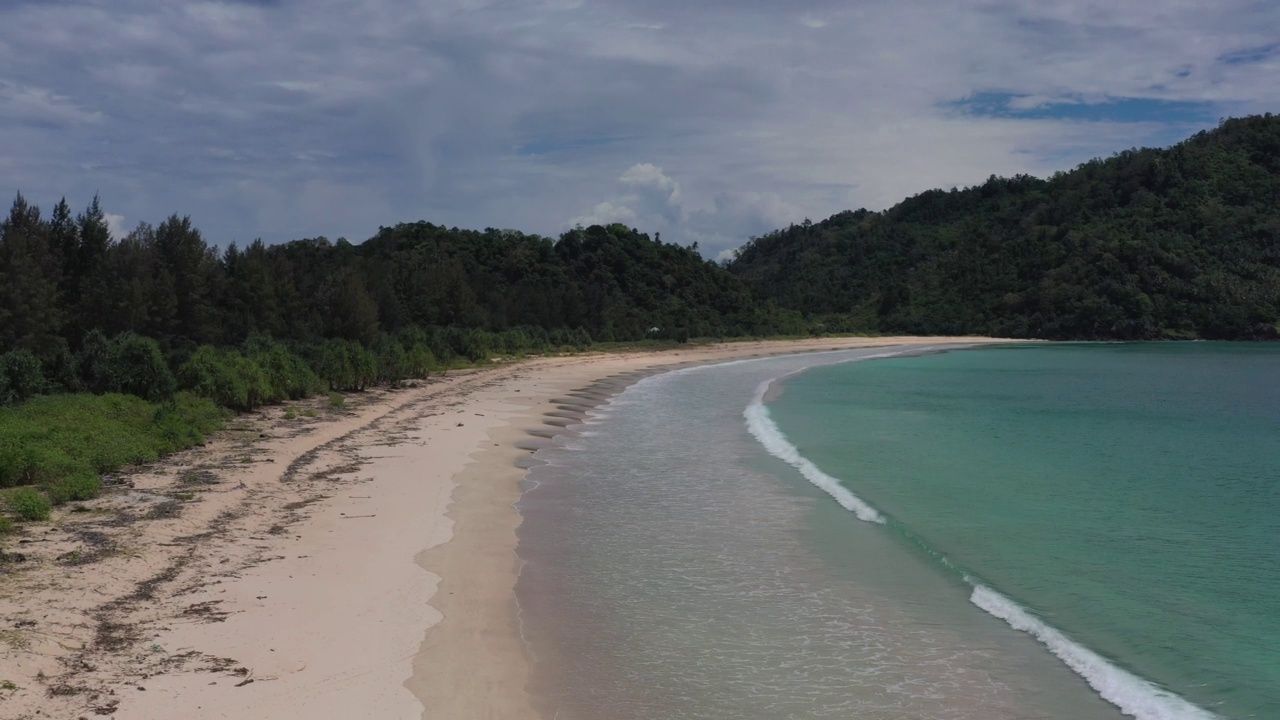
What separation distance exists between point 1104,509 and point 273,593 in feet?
39.7

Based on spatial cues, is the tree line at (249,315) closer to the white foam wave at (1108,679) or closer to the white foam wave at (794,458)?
the white foam wave at (794,458)

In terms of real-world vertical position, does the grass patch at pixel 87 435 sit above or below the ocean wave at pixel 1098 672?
above

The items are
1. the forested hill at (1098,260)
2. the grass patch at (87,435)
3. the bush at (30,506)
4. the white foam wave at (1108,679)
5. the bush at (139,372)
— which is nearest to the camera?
the white foam wave at (1108,679)

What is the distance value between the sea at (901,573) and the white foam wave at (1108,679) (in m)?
0.03

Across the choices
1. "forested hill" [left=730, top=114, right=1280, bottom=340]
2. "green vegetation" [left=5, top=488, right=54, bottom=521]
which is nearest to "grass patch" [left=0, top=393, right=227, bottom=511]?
"green vegetation" [left=5, top=488, right=54, bottom=521]

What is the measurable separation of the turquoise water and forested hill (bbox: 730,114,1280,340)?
64673 millimetres

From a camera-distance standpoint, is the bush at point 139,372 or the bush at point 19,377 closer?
the bush at point 19,377

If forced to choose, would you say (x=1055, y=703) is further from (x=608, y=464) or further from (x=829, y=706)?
(x=608, y=464)

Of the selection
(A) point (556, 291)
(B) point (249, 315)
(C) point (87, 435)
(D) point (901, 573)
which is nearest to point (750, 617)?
(D) point (901, 573)

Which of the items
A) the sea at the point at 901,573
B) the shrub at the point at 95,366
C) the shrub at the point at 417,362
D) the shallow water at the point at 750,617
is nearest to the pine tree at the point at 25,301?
the shrub at the point at 95,366

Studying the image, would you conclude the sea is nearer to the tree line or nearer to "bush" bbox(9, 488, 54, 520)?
"bush" bbox(9, 488, 54, 520)

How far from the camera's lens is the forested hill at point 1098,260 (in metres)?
92.9

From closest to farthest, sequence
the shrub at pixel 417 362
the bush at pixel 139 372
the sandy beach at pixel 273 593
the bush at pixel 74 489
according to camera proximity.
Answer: the sandy beach at pixel 273 593
the bush at pixel 74 489
the bush at pixel 139 372
the shrub at pixel 417 362

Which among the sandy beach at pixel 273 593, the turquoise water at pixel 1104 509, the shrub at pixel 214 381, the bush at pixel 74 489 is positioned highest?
Result: the shrub at pixel 214 381
